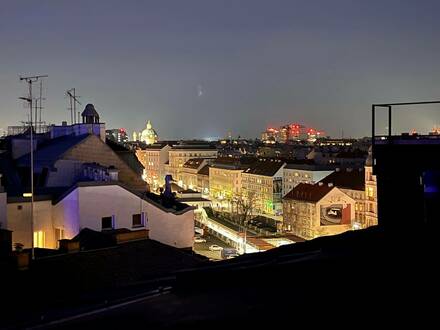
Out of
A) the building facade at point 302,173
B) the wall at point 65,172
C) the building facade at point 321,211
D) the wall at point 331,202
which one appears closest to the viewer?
the wall at point 65,172

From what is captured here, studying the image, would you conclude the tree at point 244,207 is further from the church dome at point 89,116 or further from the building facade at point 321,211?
the church dome at point 89,116

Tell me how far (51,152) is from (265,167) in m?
81.6

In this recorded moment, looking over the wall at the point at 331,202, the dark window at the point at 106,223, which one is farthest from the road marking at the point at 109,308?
the wall at the point at 331,202

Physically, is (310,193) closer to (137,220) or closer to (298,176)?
(298,176)

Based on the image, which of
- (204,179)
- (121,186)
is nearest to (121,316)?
(121,186)

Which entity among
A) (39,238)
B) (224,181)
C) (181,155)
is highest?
(181,155)

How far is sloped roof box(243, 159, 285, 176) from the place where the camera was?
340ft

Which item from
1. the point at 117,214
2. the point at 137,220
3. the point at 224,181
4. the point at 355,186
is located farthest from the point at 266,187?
the point at 117,214

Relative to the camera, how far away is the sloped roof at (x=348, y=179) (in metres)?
79.7

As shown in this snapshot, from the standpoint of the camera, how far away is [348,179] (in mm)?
82000

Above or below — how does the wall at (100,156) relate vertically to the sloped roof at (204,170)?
above

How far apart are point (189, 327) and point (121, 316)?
1.52 meters

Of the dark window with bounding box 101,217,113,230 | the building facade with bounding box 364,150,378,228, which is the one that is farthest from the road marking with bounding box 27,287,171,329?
the building facade with bounding box 364,150,378,228

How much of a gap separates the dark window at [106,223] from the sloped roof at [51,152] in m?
6.69
